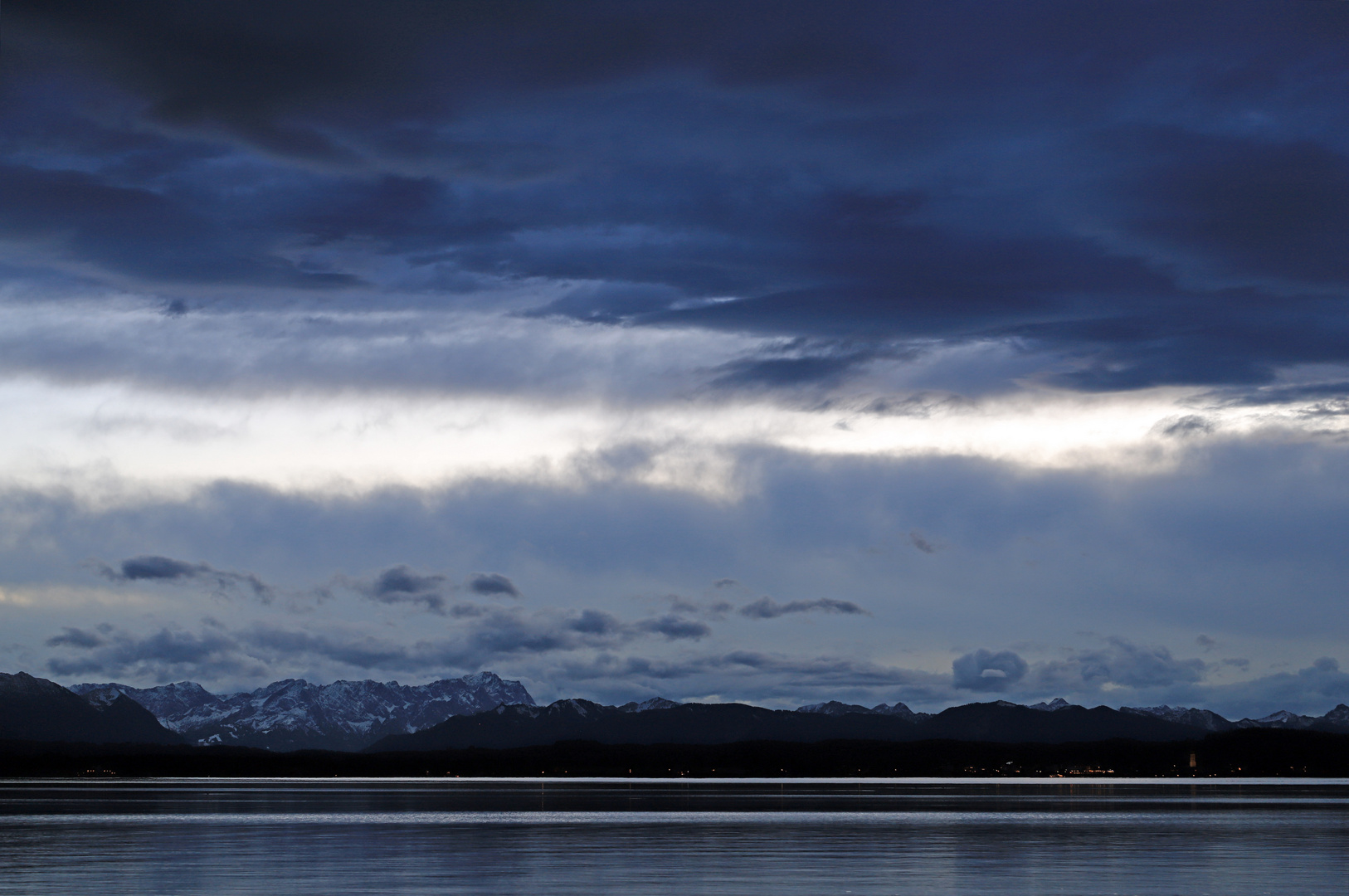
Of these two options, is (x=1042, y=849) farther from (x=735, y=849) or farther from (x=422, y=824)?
(x=422, y=824)

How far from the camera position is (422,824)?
382ft

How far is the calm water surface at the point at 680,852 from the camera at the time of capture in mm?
57406

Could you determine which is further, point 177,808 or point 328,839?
point 177,808

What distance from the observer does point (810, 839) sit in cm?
9106

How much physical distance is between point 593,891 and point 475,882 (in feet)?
22.3

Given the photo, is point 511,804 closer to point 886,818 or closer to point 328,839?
point 886,818

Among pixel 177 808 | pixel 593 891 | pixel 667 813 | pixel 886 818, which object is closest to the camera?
pixel 593 891

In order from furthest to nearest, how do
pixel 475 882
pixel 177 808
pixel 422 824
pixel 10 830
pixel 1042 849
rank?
pixel 177 808, pixel 422 824, pixel 10 830, pixel 1042 849, pixel 475 882

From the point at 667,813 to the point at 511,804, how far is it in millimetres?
41904

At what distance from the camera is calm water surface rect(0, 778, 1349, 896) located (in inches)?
2260

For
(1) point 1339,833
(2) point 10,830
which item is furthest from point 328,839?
(1) point 1339,833

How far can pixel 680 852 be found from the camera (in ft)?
258

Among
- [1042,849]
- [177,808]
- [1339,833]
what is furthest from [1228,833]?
[177,808]

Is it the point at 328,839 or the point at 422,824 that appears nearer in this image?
the point at 328,839
